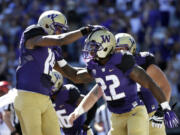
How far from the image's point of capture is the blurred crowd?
9883 millimetres

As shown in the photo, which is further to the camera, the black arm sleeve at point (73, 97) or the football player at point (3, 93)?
the football player at point (3, 93)

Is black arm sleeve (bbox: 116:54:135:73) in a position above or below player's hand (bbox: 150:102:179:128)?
above

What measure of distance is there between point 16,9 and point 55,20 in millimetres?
6735

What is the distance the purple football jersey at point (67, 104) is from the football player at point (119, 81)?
103 cm

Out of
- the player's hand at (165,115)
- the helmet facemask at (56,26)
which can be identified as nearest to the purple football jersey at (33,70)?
the helmet facemask at (56,26)

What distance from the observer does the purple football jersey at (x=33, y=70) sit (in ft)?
16.0

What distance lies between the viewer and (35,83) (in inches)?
192

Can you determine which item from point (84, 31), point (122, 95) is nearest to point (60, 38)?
point (84, 31)

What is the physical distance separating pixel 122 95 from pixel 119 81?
152 mm

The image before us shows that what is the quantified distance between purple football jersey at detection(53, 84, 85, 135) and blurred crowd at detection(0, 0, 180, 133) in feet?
10.9

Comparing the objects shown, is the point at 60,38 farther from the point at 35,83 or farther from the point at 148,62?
the point at 148,62

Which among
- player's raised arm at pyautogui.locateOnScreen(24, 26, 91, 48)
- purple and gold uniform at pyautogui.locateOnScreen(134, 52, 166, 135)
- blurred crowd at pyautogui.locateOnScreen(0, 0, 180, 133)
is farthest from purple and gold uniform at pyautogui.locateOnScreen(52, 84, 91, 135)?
blurred crowd at pyautogui.locateOnScreen(0, 0, 180, 133)

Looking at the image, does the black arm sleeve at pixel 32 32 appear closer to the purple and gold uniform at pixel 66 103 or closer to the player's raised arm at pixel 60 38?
the player's raised arm at pixel 60 38

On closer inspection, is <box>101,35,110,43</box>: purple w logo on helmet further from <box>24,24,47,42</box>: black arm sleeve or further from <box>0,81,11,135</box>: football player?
<box>0,81,11,135</box>: football player
